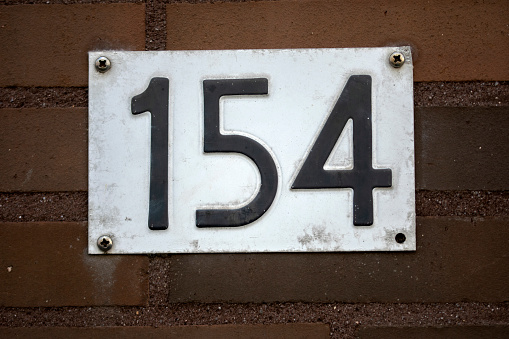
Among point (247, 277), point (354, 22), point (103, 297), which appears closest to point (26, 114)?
point (103, 297)

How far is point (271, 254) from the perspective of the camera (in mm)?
921

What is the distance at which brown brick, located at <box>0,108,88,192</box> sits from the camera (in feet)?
3.08

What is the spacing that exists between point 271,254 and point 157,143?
35 centimetres

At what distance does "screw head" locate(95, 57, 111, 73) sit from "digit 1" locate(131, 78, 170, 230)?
95 mm

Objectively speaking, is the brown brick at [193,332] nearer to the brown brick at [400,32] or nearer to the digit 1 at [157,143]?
the digit 1 at [157,143]

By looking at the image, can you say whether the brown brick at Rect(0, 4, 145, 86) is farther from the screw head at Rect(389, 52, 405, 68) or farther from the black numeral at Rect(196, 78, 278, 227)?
the screw head at Rect(389, 52, 405, 68)

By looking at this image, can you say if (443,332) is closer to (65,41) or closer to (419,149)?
(419,149)

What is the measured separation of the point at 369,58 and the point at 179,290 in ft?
2.18

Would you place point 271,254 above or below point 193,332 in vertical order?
above

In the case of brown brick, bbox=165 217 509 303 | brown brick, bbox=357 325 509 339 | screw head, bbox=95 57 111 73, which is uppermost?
screw head, bbox=95 57 111 73

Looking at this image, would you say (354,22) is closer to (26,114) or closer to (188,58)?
(188,58)

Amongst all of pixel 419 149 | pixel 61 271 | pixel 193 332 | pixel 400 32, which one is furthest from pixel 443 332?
pixel 61 271

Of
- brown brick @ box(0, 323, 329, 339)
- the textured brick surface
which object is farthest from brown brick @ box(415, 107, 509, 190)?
brown brick @ box(0, 323, 329, 339)

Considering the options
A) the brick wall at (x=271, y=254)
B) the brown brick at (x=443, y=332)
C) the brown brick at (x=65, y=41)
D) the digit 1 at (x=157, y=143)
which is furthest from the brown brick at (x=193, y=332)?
the brown brick at (x=65, y=41)
